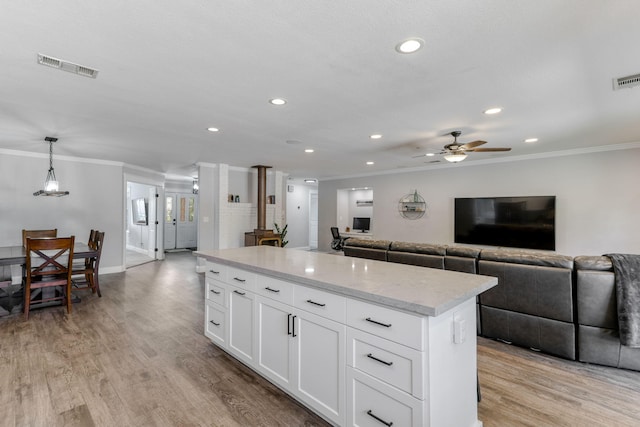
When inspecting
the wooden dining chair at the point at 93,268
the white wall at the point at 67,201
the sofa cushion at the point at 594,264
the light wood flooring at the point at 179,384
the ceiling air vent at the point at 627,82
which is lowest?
the light wood flooring at the point at 179,384

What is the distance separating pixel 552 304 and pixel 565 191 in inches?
153

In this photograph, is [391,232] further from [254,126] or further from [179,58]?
[179,58]

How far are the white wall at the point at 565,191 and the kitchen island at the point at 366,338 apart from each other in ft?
16.4

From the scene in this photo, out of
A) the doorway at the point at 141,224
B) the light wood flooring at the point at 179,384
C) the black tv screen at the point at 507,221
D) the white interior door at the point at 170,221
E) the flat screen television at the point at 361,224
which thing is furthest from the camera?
the white interior door at the point at 170,221

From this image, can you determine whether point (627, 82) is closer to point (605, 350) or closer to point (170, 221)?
point (605, 350)

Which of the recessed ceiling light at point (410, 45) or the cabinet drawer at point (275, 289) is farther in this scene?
the cabinet drawer at point (275, 289)

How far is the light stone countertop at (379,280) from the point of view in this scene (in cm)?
148

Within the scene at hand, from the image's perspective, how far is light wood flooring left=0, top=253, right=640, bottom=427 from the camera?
1.97m

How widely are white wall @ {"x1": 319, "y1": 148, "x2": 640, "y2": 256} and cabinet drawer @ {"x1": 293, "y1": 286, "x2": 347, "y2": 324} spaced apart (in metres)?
5.75

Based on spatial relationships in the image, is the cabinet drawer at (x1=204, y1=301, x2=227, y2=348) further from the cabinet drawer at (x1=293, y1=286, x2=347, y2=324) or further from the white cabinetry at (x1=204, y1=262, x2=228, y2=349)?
the cabinet drawer at (x1=293, y1=286, x2=347, y2=324)

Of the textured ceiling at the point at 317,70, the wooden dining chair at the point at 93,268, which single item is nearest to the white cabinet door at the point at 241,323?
the textured ceiling at the point at 317,70

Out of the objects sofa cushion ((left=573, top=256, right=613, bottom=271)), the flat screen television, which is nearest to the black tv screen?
the flat screen television

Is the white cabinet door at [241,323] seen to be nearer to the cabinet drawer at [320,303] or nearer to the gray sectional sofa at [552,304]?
the cabinet drawer at [320,303]

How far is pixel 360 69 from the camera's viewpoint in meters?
2.38
